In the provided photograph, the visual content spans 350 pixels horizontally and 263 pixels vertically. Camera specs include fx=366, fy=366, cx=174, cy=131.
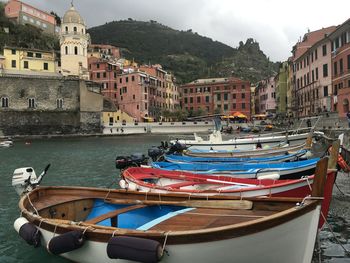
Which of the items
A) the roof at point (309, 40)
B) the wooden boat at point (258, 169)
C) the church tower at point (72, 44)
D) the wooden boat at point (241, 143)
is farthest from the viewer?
the church tower at point (72, 44)

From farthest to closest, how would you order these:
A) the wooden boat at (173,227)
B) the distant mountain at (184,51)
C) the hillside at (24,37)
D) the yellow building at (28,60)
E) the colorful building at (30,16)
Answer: the distant mountain at (184,51)
the colorful building at (30,16)
the hillside at (24,37)
the yellow building at (28,60)
the wooden boat at (173,227)

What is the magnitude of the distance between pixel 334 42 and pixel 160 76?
163 feet

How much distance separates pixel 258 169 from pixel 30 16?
101387 millimetres

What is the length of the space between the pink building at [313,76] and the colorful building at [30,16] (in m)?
71.2

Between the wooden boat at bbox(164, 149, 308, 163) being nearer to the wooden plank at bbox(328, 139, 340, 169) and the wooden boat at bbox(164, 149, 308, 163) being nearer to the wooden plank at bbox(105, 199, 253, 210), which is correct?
the wooden plank at bbox(328, 139, 340, 169)

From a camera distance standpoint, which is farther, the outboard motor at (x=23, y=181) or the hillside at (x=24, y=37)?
the hillside at (x=24, y=37)

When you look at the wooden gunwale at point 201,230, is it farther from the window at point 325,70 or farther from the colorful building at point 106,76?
the colorful building at point 106,76

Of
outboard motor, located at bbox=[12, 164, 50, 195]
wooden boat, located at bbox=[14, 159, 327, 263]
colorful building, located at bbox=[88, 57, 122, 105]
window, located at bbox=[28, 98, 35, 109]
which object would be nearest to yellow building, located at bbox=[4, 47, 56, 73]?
window, located at bbox=[28, 98, 35, 109]

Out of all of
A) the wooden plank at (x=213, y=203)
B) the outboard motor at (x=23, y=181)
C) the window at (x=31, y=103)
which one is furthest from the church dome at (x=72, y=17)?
the wooden plank at (x=213, y=203)

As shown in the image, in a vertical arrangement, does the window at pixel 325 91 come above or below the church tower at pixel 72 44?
below

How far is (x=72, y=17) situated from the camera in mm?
75250

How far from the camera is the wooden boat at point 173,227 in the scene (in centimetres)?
479

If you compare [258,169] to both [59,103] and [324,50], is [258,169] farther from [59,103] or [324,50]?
[59,103]

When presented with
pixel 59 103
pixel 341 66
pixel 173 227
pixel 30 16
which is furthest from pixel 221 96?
pixel 173 227
